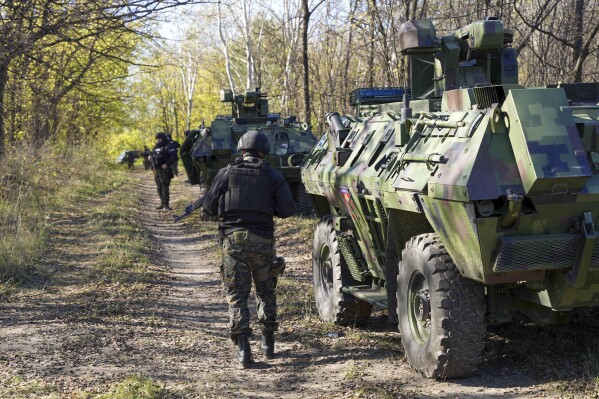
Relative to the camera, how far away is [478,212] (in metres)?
4.84

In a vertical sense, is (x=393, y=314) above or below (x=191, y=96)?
below

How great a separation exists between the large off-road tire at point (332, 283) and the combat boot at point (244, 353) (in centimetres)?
133

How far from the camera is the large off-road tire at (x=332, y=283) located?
24.4 feet

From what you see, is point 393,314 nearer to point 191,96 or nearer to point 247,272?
point 247,272

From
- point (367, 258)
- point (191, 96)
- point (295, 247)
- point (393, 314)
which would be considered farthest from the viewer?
point (191, 96)

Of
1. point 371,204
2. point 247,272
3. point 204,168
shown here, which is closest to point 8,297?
point 247,272

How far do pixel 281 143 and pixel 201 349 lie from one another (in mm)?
10091

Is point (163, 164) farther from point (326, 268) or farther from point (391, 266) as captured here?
point (391, 266)

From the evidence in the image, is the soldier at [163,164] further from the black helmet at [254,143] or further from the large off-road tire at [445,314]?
the large off-road tire at [445,314]

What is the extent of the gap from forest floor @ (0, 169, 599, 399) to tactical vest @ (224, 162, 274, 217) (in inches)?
46.0

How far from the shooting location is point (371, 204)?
262 inches

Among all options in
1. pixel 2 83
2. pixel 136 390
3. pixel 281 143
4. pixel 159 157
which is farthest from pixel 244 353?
pixel 159 157

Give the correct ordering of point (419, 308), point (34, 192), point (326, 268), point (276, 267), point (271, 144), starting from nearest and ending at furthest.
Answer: point (419, 308)
point (276, 267)
point (326, 268)
point (271, 144)
point (34, 192)

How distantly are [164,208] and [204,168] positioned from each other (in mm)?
2392
